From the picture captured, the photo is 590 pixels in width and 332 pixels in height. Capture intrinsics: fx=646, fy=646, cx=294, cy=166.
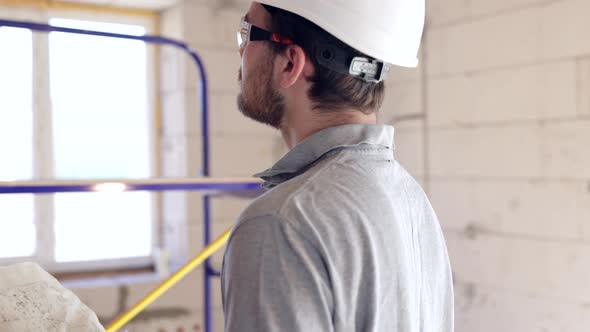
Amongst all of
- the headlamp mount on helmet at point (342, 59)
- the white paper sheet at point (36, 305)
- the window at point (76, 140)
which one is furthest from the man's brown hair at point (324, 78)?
the window at point (76, 140)

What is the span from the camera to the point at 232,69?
3592mm

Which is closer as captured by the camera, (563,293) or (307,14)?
(307,14)

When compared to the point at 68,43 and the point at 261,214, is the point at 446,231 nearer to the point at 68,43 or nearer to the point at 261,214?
the point at 68,43

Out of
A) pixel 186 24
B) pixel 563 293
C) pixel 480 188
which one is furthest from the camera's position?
pixel 186 24

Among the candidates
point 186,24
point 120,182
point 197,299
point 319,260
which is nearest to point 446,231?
point 197,299

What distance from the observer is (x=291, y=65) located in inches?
34.9

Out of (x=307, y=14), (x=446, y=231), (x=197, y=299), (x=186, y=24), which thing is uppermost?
(x=186, y=24)

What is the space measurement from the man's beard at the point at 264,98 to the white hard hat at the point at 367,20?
0.09m

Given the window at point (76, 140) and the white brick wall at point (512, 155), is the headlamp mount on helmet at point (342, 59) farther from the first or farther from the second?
the window at point (76, 140)

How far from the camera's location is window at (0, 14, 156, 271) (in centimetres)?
320

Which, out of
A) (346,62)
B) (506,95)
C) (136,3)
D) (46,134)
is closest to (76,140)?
(46,134)

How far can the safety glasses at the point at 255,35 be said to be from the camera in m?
0.90

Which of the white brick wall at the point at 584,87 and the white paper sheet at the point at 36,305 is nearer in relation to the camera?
the white paper sheet at the point at 36,305

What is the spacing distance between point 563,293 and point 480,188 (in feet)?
2.05
